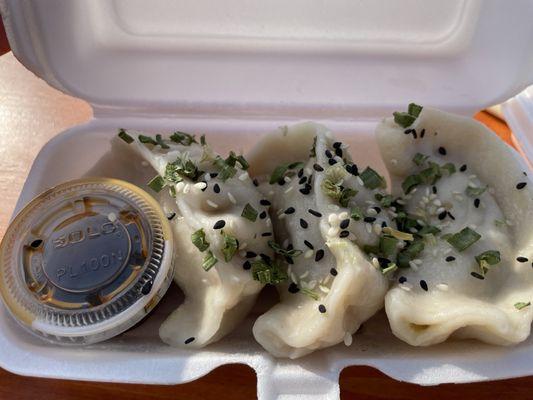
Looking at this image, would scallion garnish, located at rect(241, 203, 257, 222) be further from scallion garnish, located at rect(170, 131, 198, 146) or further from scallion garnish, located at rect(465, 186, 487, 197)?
scallion garnish, located at rect(465, 186, 487, 197)

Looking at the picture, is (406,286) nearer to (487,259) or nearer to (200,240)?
(487,259)

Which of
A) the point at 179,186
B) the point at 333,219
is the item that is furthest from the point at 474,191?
the point at 179,186

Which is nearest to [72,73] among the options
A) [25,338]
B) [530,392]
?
[25,338]

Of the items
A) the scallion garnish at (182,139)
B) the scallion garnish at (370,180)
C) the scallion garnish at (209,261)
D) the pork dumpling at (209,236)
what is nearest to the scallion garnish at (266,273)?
the pork dumpling at (209,236)

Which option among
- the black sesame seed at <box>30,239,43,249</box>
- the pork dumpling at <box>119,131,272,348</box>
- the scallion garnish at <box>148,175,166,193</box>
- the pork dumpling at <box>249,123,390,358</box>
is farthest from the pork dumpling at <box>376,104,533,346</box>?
the black sesame seed at <box>30,239,43,249</box>

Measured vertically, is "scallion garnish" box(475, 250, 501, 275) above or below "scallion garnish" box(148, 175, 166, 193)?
below

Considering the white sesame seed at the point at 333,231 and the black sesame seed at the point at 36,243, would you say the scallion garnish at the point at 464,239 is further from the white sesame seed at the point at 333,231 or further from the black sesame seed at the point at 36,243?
the black sesame seed at the point at 36,243
